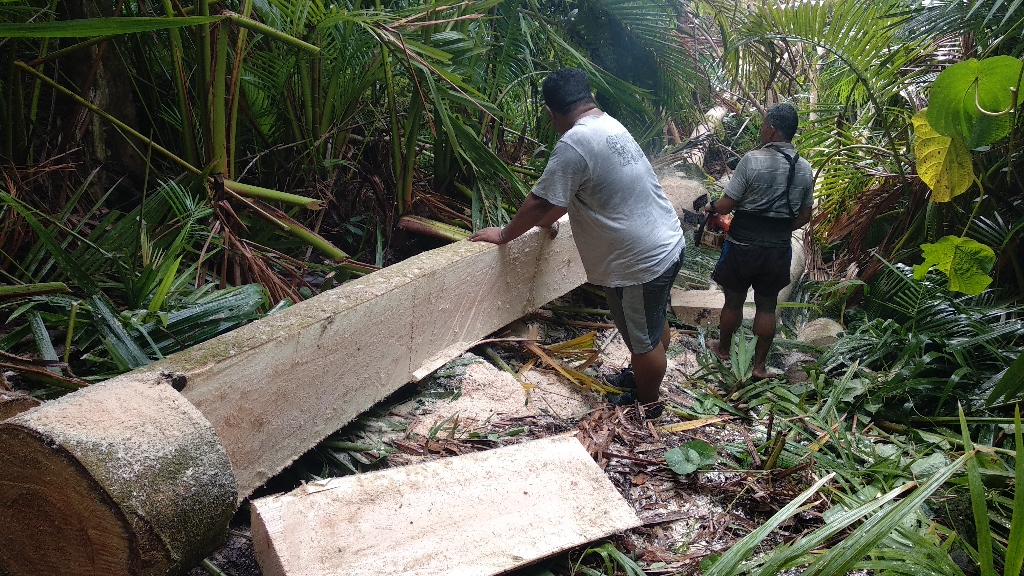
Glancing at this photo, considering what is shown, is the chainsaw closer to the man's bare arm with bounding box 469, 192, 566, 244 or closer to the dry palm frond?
the dry palm frond

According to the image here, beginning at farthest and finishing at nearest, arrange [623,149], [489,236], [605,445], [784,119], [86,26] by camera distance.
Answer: [784,119] < [489,236] < [623,149] < [605,445] < [86,26]

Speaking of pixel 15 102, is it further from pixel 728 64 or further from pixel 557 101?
pixel 728 64

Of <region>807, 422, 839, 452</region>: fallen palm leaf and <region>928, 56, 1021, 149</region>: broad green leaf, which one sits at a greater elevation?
<region>928, 56, 1021, 149</region>: broad green leaf

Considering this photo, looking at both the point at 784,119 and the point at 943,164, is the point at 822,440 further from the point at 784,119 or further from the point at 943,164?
the point at 943,164

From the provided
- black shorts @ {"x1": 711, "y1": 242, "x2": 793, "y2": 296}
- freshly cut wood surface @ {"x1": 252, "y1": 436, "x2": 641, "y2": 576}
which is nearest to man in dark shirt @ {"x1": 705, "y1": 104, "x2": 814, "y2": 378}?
black shorts @ {"x1": 711, "y1": 242, "x2": 793, "y2": 296}

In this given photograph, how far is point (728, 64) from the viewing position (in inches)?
228

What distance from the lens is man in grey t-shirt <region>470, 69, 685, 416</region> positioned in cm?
296

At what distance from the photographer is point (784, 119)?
148 inches

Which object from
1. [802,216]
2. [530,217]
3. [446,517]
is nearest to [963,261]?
[802,216]

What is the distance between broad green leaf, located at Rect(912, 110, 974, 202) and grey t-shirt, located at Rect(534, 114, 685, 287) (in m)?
1.91

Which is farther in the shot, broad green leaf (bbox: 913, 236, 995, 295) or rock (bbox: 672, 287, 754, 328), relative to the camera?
rock (bbox: 672, 287, 754, 328)

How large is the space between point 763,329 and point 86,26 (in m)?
3.78

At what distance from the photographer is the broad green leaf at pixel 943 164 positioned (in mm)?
3945

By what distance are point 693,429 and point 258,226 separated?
2.31 m
